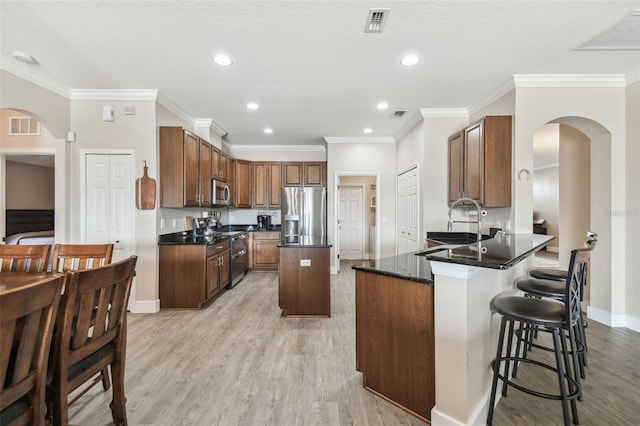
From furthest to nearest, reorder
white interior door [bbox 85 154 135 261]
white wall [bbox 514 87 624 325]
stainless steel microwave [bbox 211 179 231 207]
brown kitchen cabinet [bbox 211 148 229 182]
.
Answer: brown kitchen cabinet [bbox 211 148 229 182], stainless steel microwave [bbox 211 179 231 207], white interior door [bbox 85 154 135 261], white wall [bbox 514 87 624 325]

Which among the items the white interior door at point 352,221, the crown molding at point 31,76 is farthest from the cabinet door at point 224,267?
the white interior door at point 352,221

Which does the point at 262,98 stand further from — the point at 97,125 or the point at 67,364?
the point at 67,364

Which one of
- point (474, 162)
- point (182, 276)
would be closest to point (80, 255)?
point (182, 276)

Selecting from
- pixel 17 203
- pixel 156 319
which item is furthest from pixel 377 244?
pixel 17 203

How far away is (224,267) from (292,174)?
2632 mm

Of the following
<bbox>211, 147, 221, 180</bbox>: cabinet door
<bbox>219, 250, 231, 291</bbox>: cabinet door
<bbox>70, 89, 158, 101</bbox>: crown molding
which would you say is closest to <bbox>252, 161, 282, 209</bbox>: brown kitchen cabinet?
<bbox>211, 147, 221, 180</bbox>: cabinet door

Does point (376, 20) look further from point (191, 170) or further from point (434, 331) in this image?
point (191, 170)

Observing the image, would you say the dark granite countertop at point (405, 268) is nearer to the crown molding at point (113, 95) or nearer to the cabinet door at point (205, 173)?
the cabinet door at point (205, 173)

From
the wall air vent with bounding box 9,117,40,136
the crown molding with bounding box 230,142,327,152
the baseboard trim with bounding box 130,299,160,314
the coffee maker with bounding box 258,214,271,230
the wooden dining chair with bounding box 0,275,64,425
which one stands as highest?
the crown molding with bounding box 230,142,327,152

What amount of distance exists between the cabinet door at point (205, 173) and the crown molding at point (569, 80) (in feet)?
13.4

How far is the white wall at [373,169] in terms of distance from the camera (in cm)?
568

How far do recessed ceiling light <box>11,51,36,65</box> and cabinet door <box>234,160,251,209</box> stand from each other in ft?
11.0

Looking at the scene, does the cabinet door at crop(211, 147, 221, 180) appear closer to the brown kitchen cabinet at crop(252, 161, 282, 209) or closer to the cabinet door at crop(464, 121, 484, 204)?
the brown kitchen cabinet at crop(252, 161, 282, 209)

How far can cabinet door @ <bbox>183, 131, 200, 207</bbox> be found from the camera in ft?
12.3
